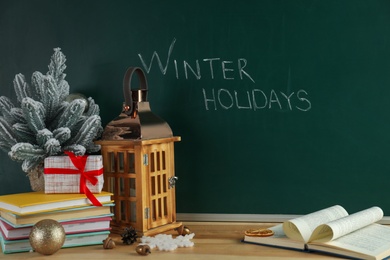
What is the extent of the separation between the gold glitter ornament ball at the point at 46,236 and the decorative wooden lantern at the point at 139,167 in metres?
0.25

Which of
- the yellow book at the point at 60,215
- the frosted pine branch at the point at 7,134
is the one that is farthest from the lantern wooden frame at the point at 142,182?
the frosted pine branch at the point at 7,134

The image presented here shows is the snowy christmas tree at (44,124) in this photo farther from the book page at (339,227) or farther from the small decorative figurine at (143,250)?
the book page at (339,227)

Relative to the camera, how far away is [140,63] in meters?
1.69

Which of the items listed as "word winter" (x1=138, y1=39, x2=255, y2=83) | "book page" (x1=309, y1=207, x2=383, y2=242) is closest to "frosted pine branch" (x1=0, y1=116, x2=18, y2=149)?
"word winter" (x1=138, y1=39, x2=255, y2=83)

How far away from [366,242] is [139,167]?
0.59 m

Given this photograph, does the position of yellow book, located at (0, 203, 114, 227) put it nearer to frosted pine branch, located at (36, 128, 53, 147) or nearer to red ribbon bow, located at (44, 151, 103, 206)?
red ribbon bow, located at (44, 151, 103, 206)

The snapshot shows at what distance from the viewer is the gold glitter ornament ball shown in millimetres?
1226

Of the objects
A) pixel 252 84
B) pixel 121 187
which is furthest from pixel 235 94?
pixel 121 187

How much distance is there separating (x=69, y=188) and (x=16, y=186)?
0.45 metres

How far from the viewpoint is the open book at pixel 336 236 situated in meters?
1.21

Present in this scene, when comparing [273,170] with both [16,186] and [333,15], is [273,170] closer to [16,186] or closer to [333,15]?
[333,15]

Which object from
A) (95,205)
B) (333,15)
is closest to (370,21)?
(333,15)

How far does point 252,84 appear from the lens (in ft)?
5.34

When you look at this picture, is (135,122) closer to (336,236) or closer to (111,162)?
(111,162)
